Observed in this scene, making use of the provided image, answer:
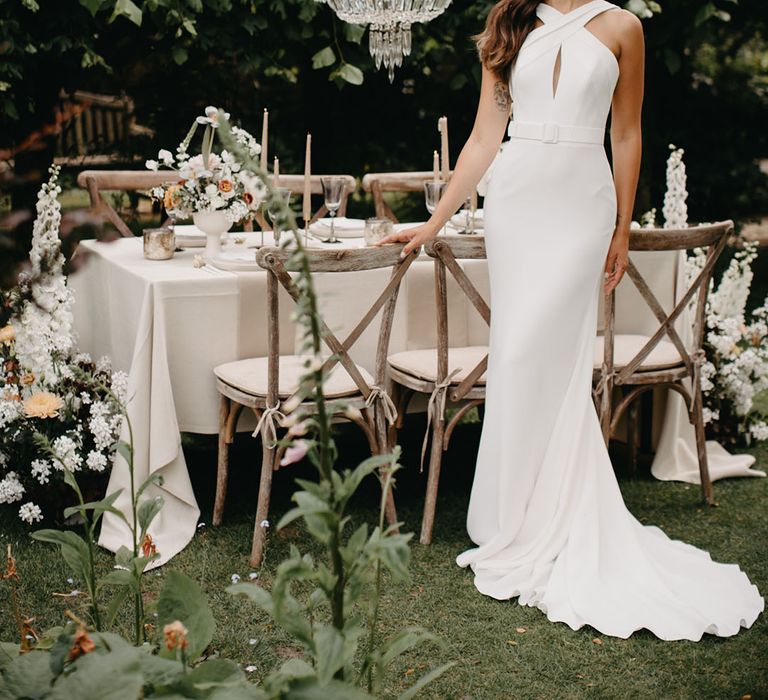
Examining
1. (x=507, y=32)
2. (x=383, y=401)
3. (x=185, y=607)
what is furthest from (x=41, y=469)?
(x=507, y=32)

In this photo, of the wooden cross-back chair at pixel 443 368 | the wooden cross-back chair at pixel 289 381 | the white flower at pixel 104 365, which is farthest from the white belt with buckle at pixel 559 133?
the white flower at pixel 104 365

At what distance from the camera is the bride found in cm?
309

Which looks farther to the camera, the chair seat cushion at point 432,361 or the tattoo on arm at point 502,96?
the chair seat cushion at point 432,361

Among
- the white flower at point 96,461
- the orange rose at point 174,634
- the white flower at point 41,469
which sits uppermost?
the orange rose at point 174,634

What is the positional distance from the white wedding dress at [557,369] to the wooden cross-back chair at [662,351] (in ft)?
1.27

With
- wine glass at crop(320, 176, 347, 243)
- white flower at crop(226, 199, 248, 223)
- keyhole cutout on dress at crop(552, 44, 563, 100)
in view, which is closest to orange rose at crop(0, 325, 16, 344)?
white flower at crop(226, 199, 248, 223)

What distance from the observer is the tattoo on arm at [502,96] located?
130 inches

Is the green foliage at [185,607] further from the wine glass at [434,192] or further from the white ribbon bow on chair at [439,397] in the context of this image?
the wine glass at [434,192]

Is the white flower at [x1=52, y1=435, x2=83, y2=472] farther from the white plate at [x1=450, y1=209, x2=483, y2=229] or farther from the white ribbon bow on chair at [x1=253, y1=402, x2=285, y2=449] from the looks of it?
the white plate at [x1=450, y1=209, x2=483, y2=229]

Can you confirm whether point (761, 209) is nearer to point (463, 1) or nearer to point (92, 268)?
point (463, 1)

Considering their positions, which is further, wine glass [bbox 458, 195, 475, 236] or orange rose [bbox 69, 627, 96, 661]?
wine glass [bbox 458, 195, 475, 236]

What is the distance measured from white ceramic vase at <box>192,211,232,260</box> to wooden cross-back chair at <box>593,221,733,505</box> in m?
1.45

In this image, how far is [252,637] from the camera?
9.30 ft

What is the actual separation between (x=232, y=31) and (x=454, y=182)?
10.6 feet
